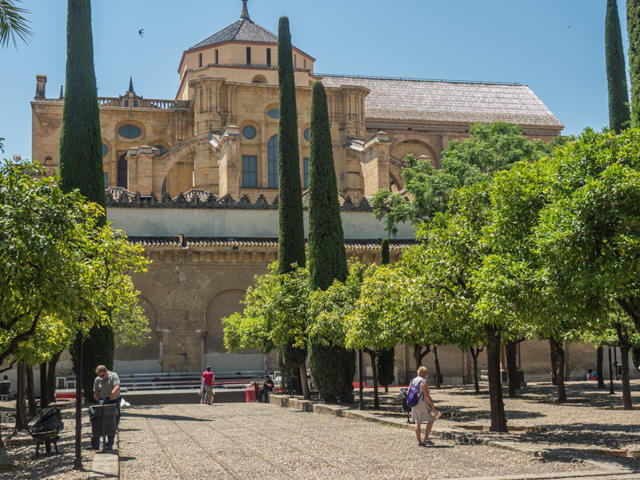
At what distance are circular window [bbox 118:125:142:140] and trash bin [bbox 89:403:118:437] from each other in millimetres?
39016

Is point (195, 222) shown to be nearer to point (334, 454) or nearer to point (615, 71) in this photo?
point (615, 71)

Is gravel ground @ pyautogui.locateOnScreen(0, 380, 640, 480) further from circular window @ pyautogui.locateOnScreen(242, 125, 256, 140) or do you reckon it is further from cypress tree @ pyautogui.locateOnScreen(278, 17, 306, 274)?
circular window @ pyautogui.locateOnScreen(242, 125, 256, 140)

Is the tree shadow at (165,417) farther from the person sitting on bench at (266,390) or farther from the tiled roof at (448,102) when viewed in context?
the tiled roof at (448,102)

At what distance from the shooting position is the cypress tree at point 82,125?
2175 cm

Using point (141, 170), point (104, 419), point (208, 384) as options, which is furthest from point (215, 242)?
point (104, 419)

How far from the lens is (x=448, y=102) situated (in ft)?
193

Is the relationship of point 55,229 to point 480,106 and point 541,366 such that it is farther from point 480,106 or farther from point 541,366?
point 480,106

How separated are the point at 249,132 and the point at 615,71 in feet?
78.6

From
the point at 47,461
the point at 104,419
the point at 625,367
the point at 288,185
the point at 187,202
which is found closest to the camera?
the point at 104,419

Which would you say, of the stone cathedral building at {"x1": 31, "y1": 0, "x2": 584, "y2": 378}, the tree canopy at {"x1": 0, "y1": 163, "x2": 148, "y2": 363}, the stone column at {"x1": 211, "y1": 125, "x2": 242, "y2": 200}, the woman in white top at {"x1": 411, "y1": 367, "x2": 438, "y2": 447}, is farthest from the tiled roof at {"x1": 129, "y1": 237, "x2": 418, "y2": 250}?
the woman in white top at {"x1": 411, "y1": 367, "x2": 438, "y2": 447}

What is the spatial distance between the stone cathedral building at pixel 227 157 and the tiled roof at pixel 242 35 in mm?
126

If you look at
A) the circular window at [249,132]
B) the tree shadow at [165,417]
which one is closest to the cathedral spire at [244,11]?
the circular window at [249,132]

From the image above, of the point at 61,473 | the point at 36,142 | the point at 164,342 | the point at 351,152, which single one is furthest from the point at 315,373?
the point at 36,142

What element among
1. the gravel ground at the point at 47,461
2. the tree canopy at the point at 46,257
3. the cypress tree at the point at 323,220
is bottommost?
the gravel ground at the point at 47,461
